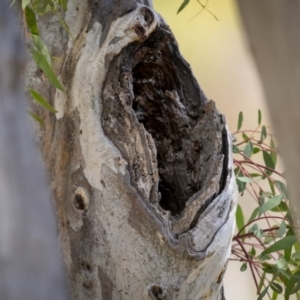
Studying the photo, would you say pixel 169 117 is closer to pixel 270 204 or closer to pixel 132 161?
pixel 132 161

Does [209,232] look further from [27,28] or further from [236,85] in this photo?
[236,85]

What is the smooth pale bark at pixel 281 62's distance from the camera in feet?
1.06

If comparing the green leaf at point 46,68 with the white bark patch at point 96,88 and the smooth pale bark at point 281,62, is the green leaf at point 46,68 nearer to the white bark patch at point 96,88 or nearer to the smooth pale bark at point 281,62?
the white bark patch at point 96,88

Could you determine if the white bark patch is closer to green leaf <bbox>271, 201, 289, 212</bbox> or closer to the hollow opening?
the hollow opening

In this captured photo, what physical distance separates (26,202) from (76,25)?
0.70 m

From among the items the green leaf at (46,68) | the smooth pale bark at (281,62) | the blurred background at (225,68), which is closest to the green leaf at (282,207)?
the green leaf at (46,68)

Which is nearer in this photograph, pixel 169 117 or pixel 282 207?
pixel 169 117

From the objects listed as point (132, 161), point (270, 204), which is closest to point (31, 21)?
point (132, 161)

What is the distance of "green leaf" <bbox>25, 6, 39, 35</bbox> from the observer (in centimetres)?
91

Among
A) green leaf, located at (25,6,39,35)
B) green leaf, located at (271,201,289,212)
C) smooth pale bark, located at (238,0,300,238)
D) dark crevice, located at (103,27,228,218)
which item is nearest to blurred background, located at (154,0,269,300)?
green leaf, located at (271,201,289,212)

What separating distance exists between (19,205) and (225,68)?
165 centimetres

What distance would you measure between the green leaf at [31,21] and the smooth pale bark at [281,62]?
620 mm

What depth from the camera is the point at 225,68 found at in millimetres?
1911

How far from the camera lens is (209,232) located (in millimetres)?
839
